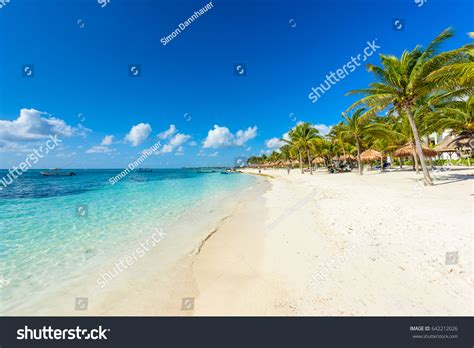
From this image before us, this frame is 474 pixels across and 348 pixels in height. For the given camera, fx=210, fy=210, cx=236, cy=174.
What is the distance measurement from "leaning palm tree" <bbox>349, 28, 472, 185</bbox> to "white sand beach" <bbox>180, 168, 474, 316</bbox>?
6.90m

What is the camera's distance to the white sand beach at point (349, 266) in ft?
10.6

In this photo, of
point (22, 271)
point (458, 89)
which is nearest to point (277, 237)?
point (22, 271)

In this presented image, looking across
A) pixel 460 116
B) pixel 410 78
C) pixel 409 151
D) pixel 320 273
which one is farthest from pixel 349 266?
pixel 409 151

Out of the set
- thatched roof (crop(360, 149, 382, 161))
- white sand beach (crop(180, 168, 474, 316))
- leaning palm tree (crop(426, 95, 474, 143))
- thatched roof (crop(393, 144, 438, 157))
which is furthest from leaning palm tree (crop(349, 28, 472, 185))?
thatched roof (crop(360, 149, 382, 161))

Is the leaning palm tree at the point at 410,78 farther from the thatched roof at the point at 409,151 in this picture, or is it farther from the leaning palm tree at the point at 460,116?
the thatched roof at the point at 409,151

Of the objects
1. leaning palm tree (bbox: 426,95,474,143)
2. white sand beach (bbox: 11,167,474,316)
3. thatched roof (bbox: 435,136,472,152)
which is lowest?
white sand beach (bbox: 11,167,474,316)

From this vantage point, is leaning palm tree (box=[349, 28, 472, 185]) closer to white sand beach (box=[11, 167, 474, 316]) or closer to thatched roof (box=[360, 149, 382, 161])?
white sand beach (box=[11, 167, 474, 316])

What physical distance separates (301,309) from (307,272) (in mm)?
1188

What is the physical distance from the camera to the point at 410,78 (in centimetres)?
1143

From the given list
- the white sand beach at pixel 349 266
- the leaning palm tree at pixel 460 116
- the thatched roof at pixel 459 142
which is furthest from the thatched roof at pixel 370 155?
the white sand beach at pixel 349 266

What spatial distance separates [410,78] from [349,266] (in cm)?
1234

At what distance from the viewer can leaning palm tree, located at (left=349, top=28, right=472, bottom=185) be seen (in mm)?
10453

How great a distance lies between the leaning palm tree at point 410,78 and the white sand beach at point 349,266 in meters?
6.90
